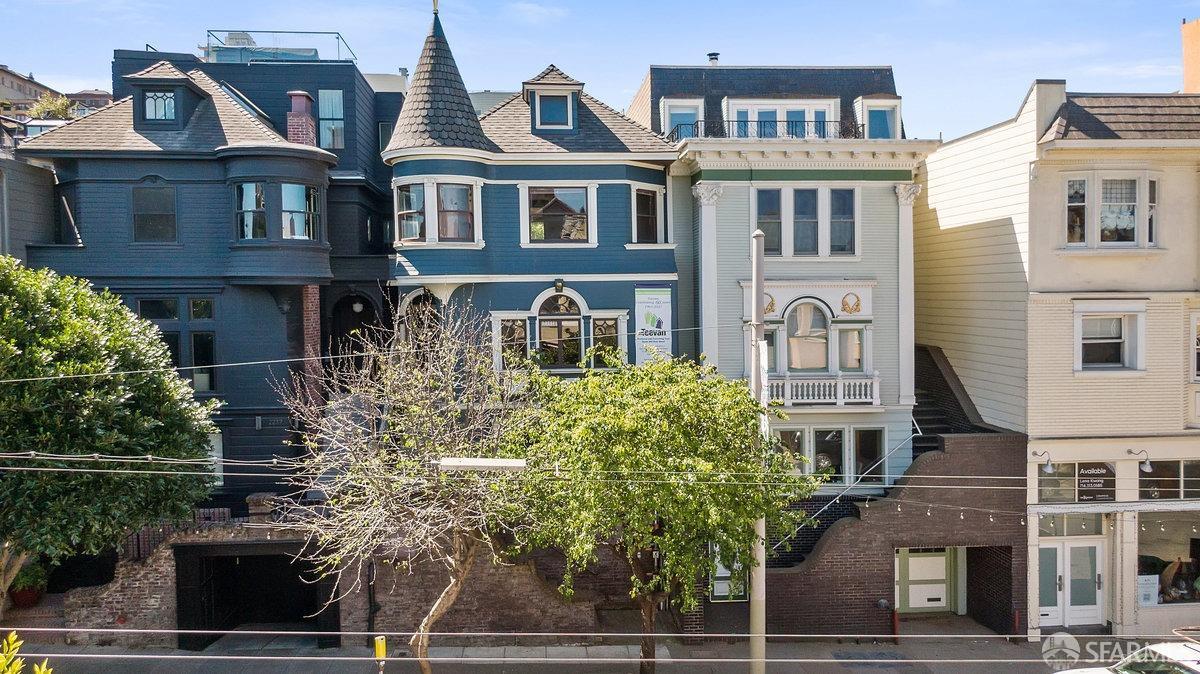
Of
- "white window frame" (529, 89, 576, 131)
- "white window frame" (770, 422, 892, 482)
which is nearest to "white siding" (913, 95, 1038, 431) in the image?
"white window frame" (770, 422, 892, 482)

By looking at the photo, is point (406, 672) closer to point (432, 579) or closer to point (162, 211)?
point (432, 579)

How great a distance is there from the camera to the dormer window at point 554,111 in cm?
2262

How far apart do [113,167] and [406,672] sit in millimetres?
14509

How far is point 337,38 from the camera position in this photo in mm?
29094

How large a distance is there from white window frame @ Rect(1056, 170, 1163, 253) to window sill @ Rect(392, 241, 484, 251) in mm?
13816

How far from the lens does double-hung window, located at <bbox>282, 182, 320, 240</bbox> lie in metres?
22.2

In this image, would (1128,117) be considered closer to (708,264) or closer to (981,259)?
(981,259)

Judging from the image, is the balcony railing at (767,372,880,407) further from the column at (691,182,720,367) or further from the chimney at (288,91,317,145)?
the chimney at (288,91,317,145)

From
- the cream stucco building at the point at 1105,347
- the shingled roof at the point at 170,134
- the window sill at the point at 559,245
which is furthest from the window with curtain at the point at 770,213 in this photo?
the shingled roof at the point at 170,134

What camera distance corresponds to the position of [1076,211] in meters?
20.4

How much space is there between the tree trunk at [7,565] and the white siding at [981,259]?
2160 centimetres

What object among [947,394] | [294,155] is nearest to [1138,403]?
[947,394]

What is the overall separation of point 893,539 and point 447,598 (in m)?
10.4

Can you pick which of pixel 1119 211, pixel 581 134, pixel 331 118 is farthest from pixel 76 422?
pixel 1119 211
